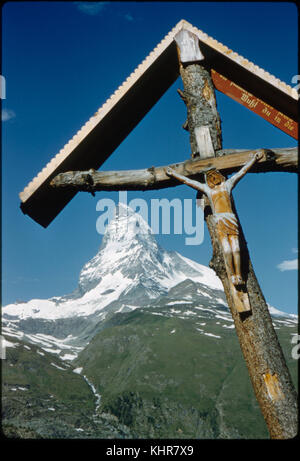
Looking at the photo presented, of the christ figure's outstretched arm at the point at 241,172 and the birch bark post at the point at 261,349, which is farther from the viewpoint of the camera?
the christ figure's outstretched arm at the point at 241,172

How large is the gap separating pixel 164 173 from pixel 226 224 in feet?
4.65

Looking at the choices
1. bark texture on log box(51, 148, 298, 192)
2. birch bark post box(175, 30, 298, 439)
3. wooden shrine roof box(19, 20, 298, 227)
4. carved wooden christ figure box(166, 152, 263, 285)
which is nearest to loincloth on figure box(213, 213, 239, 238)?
carved wooden christ figure box(166, 152, 263, 285)

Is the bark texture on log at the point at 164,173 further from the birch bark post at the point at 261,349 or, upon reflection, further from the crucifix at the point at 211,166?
the birch bark post at the point at 261,349

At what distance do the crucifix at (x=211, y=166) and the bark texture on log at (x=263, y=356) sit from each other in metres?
0.01

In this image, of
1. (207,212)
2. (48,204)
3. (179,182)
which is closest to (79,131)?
(48,204)

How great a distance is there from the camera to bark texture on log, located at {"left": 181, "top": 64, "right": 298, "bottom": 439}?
4.63m

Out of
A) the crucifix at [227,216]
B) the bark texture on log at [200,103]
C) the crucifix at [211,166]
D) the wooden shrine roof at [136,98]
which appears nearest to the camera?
the crucifix at [211,166]

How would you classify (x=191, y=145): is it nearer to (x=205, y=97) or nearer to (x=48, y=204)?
(x=205, y=97)

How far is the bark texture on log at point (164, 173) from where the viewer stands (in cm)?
→ 598

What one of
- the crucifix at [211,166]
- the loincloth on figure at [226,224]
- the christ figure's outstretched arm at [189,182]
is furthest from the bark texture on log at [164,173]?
the loincloth on figure at [226,224]

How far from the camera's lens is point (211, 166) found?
6258 millimetres

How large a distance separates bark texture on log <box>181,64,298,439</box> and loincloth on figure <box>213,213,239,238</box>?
0.16 meters

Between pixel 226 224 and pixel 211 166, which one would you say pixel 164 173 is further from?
pixel 226 224
